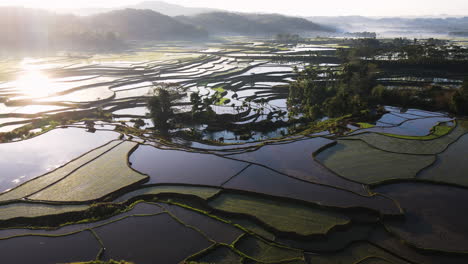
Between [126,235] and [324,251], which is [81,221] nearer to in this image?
[126,235]

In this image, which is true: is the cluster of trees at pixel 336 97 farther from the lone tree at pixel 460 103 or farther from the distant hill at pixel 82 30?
the distant hill at pixel 82 30

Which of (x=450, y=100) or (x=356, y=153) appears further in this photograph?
→ (x=450, y=100)

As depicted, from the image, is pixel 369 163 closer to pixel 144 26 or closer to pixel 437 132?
pixel 437 132

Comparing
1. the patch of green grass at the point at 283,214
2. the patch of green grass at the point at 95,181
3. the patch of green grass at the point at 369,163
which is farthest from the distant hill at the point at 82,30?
the patch of green grass at the point at 283,214

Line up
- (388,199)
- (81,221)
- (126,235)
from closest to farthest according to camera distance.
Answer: (126,235) → (81,221) → (388,199)

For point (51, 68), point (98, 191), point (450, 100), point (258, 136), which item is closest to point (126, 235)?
point (98, 191)

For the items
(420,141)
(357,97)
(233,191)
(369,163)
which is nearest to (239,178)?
(233,191)

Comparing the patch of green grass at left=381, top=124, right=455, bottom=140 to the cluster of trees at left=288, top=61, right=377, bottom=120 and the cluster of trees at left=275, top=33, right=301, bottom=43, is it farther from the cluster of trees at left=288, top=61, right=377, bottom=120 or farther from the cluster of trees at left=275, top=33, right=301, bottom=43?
the cluster of trees at left=275, top=33, right=301, bottom=43
